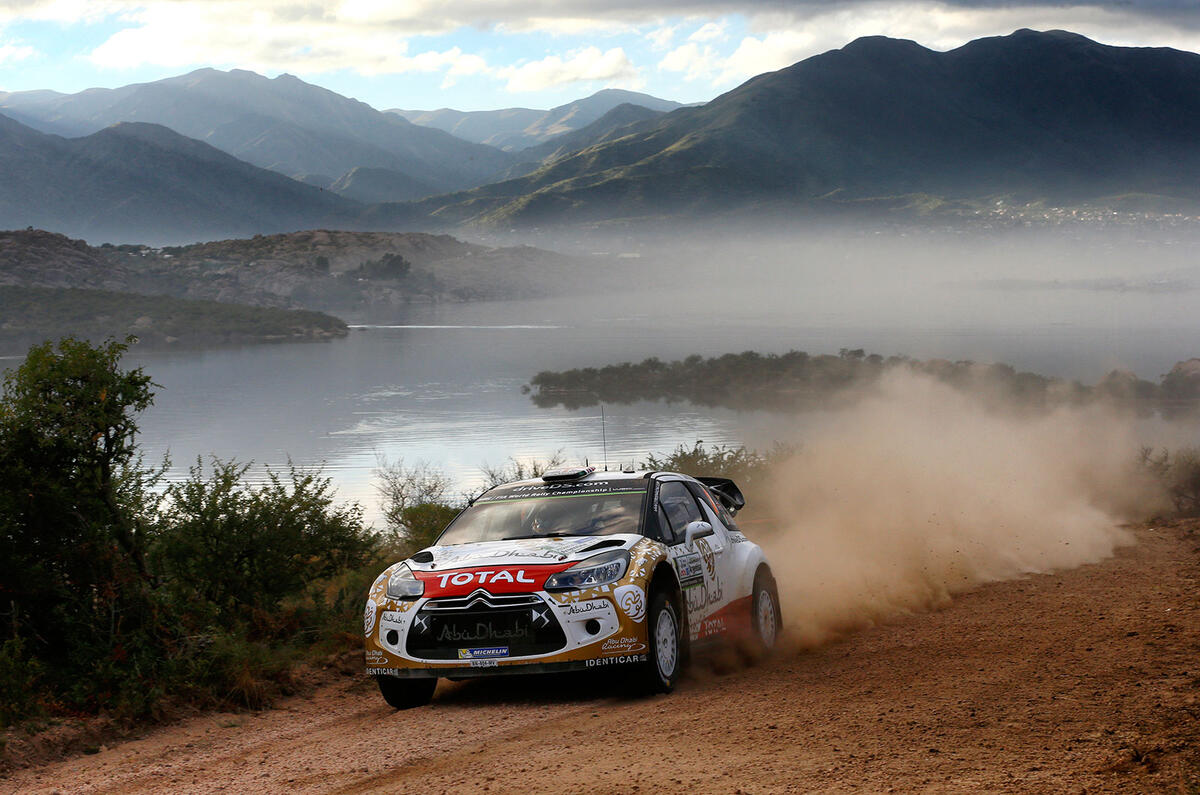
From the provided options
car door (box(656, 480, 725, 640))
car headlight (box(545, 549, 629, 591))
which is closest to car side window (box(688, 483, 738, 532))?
car door (box(656, 480, 725, 640))

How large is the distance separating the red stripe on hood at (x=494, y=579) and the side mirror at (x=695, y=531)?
1.31 meters

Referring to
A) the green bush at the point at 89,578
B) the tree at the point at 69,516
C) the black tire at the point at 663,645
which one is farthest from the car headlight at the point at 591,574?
the tree at the point at 69,516

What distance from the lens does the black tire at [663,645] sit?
27.2 ft

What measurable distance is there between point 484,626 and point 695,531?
6.39 ft

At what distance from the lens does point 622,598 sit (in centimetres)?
820

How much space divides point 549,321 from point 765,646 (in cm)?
14795

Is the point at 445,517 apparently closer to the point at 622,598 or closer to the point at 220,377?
the point at 622,598

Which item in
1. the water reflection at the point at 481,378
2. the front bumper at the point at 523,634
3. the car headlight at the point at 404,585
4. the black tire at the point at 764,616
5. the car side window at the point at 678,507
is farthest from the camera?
the water reflection at the point at 481,378

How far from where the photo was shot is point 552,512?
9.48 meters

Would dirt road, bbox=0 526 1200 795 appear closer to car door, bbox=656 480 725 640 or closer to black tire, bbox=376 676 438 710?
black tire, bbox=376 676 438 710

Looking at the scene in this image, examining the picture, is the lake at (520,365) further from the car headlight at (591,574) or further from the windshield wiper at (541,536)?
the car headlight at (591,574)

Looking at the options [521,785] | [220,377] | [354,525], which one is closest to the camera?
[521,785]

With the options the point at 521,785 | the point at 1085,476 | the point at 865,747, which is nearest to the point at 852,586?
the point at 865,747

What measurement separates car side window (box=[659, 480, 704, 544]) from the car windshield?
236 mm
